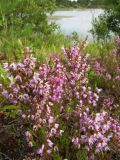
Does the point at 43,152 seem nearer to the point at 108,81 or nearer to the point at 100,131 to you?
the point at 100,131

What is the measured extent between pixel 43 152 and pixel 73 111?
0.55 m

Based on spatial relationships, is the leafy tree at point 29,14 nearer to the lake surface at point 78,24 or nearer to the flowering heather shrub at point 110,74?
the lake surface at point 78,24

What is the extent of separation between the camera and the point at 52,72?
Answer: 11.2ft

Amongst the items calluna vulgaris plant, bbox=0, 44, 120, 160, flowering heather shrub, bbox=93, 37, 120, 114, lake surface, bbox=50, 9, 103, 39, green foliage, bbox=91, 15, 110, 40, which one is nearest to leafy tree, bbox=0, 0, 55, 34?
lake surface, bbox=50, 9, 103, 39

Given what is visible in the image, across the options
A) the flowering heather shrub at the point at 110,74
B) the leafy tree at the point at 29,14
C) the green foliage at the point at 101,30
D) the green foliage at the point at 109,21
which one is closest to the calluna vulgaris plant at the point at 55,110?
the flowering heather shrub at the point at 110,74

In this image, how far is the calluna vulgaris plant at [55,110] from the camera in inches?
123

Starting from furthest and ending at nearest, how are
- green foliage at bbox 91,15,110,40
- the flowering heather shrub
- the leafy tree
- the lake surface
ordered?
the lake surface, green foliage at bbox 91,15,110,40, the leafy tree, the flowering heather shrub

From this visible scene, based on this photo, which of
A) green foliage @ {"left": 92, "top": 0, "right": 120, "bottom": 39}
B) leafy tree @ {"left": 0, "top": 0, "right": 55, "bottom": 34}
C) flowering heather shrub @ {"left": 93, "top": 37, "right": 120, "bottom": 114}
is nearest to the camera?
flowering heather shrub @ {"left": 93, "top": 37, "right": 120, "bottom": 114}

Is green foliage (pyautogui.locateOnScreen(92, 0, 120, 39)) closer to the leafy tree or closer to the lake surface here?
the lake surface

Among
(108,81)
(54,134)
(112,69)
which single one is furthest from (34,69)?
(112,69)

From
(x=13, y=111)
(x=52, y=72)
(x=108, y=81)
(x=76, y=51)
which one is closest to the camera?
(x=52, y=72)

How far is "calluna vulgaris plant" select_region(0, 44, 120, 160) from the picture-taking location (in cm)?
312

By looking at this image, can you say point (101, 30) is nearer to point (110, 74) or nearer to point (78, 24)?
point (110, 74)

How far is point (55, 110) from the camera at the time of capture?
3.50 metres
